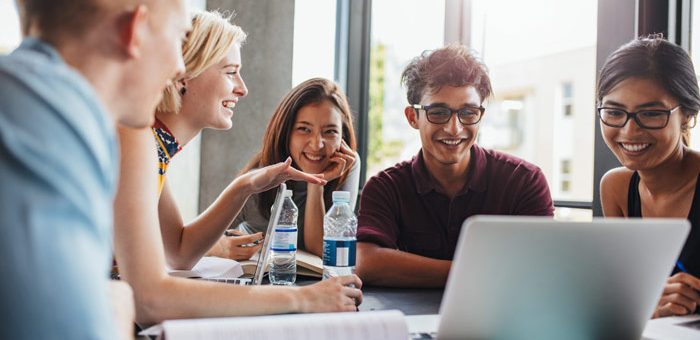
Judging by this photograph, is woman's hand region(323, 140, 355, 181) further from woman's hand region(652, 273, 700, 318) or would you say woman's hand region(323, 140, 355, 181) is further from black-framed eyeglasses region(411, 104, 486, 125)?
woman's hand region(652, 273, 700, 318)

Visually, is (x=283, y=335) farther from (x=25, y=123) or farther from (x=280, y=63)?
(x=280, y=63)

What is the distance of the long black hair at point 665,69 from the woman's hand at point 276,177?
83cm

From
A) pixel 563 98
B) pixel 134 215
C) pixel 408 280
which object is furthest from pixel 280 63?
pixel 563 98

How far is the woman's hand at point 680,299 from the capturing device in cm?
111

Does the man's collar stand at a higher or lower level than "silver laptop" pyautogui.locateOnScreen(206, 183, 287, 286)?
higher

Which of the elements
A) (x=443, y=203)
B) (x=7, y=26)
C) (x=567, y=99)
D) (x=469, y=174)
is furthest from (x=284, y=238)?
(x=567, y=99)

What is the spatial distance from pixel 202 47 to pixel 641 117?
3.68ft

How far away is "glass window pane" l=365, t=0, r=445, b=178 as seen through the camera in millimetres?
3377

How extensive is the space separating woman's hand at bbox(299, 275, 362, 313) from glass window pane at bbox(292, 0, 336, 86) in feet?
9.43

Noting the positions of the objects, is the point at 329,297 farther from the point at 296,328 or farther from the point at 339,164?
the point at 339,164

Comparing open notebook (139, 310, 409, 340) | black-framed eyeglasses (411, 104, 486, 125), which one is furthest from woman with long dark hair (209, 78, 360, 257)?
open notebook (139, 310, 409, 340)

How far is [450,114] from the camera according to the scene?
177 cm

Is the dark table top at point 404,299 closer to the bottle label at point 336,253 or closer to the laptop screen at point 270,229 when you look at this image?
the bottle label at point 336,253

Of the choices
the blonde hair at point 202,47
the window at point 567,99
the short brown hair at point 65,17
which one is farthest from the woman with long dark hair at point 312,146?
the window at point 567,99
